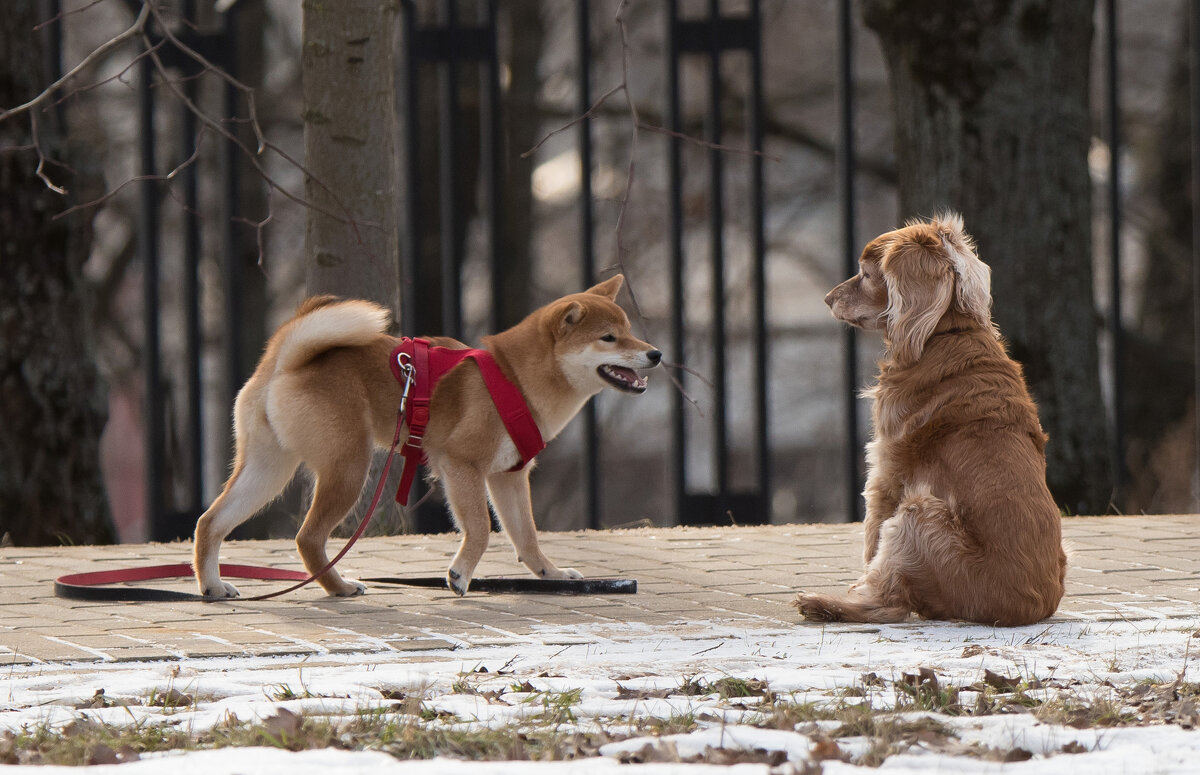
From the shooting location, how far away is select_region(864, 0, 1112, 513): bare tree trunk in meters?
8.33

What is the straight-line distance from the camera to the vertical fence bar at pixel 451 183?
8008 mm

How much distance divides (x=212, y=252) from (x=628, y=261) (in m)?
4.96

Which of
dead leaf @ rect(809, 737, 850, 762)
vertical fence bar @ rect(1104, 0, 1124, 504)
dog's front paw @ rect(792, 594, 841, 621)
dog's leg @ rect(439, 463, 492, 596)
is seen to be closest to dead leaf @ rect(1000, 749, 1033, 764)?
dead leaf @ rect(809, 737, 850, 762)

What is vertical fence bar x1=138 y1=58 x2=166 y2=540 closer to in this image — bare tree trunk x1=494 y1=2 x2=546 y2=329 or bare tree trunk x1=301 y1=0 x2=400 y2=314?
bare tree trunk x1=301 y1=0 x2=400 y2=314

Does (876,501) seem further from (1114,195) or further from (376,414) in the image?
(1114,195)

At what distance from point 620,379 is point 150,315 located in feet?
11.0

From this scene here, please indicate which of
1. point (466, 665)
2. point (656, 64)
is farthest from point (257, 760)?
point (656, 64)

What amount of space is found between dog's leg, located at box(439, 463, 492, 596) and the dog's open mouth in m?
0.69

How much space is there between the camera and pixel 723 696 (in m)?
3.84

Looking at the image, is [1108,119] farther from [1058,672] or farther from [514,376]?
[1058,672]

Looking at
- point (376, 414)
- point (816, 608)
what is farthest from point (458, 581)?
point (816, 608)

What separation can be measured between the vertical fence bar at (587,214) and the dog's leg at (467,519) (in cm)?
213

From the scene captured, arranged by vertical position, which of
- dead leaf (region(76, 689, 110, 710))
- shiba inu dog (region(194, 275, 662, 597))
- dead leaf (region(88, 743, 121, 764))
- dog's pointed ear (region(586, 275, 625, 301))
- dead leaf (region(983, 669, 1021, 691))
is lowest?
dead leaf (region(983, 669, 1021, 691))

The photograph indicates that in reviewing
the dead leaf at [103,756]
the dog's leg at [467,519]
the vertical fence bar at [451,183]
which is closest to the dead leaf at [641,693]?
the dead leaf at [103,756]
